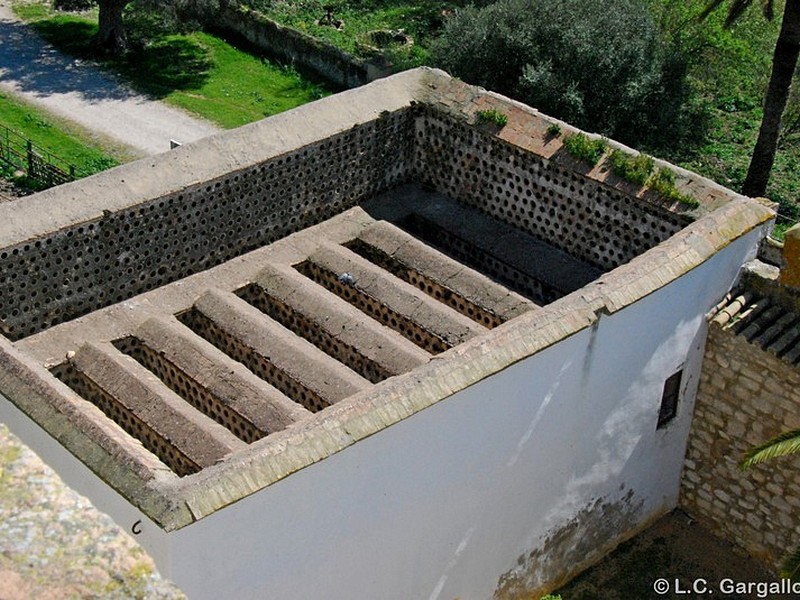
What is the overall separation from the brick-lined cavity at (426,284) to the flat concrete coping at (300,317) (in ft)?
0.18

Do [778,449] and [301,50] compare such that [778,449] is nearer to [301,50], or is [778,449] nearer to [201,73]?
[301,50]

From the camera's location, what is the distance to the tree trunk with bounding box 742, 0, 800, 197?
25.0 metres

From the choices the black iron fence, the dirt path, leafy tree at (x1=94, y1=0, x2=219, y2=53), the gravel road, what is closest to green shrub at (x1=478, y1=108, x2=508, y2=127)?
the gravel road

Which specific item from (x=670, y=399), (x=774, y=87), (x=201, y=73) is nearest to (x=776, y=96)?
(x=774, y=87)

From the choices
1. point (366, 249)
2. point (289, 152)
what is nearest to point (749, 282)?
point (366, 249)

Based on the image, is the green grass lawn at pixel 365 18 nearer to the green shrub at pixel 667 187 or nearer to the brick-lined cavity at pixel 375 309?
the brick-lined cavity at pixel 375 309

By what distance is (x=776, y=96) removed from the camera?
25.7m

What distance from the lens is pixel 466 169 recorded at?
18.1 metres

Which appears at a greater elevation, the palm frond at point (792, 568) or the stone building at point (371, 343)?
the stone building at point (371, 343)

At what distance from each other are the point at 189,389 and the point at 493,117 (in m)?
5.66

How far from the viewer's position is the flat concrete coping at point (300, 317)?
38.7 feet

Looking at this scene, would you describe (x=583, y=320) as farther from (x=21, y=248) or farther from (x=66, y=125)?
(x=66, y=125)

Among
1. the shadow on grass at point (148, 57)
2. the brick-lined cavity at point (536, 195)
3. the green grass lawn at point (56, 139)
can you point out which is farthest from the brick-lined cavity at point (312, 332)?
the shadow on grass at point (148, 57)

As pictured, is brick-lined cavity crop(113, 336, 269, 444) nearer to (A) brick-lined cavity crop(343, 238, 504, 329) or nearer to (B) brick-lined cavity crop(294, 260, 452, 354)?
(B) brick-lined cavity crop(294, 260, 452, 354)
